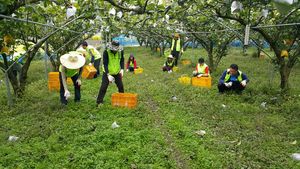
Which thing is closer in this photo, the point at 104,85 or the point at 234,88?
the point at 104,85

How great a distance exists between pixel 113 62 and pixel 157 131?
2453 mm

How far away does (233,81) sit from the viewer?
9.12 metres

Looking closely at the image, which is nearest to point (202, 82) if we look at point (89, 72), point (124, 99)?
point (124, 99)

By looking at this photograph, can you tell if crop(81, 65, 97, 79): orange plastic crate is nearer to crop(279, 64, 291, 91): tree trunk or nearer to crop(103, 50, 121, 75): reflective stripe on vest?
crop(103, 50, 121, 75): reflective stripe on vest

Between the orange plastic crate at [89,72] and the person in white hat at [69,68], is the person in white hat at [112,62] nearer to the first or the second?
the person in white hat at [69,68]

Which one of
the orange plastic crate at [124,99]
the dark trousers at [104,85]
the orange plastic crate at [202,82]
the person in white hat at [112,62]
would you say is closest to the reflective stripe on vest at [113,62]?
the person in white hat at [112,62]

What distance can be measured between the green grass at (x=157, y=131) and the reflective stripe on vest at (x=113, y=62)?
0.91 meters

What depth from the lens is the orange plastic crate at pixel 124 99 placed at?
742 centimetres

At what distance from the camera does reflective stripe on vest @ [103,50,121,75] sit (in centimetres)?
752

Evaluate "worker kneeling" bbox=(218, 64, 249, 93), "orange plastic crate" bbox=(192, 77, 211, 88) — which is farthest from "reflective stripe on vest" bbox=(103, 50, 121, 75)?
"orange plastic crate" bbox=(192, 77, 211, 88)

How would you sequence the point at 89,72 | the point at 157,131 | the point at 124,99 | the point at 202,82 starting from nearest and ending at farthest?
1. the point at 157,131
2. the point at 124,99
3. the point at 202,82
4. the point at 89,72

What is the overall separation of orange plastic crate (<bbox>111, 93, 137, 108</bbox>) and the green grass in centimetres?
23

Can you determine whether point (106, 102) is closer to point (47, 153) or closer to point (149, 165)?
point (47, 153)

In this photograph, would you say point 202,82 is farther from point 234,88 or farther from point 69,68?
point 69,68
